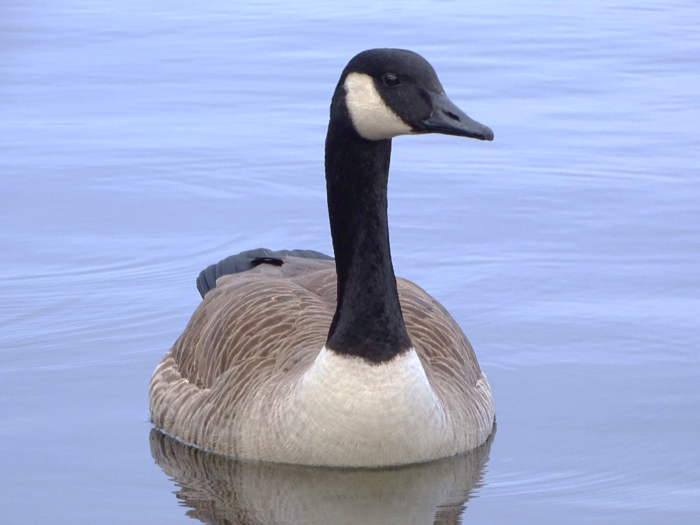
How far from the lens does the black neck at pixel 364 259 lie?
6543 mm

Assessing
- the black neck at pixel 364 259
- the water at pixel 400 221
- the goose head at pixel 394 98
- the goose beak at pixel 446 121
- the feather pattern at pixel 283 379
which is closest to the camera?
the goose beak at pixel 446 121

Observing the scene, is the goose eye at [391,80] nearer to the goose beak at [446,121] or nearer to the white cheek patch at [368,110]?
the white cheek patch at [368,110]

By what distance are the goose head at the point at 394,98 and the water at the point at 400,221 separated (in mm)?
1735

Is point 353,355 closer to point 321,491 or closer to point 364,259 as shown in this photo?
point 364,259

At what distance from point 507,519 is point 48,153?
7094mm

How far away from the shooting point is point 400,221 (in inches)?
415

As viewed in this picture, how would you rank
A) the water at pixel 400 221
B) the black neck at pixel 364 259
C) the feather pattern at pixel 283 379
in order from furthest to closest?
the water at pixel 400 221, the feather pattern at pixel 283 379, the black neck at pixel 364 259

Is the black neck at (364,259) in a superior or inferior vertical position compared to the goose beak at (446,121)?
inferior

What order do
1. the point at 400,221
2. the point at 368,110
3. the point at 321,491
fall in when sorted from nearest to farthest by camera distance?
the point at 368,110 < the point at 321,491 < the point at 400,221

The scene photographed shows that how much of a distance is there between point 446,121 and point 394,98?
26cm

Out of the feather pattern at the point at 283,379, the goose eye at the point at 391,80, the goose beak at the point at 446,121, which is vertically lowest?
the feather pattern at the point at 283,379

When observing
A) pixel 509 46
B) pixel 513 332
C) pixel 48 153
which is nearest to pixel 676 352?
pixel 513 332

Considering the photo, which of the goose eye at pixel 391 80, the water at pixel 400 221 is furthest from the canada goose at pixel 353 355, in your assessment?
the water at pixel 400 221

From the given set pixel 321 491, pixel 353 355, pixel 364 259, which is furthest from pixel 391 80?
pixel 321 491
